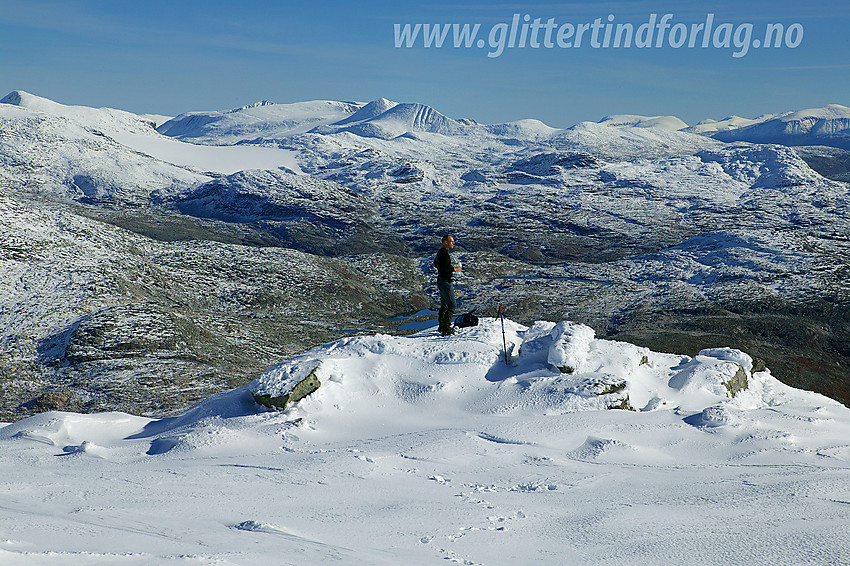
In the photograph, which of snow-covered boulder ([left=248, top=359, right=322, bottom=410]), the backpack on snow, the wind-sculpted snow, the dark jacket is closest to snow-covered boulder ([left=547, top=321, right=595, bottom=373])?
the wind-sculpted snow

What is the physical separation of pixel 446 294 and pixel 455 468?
28.5 feet

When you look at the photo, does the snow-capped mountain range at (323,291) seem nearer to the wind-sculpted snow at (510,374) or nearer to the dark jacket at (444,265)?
the wind-sculpted snow at (510,374)

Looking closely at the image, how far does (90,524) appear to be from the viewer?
8.04m

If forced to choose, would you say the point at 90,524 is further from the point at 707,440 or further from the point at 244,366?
the point at 244,366

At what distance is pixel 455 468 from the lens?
1205cm

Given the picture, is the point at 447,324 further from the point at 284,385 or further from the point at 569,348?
the point at 284,385

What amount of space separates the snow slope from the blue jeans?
1.13m

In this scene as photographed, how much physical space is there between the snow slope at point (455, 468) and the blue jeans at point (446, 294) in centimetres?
113

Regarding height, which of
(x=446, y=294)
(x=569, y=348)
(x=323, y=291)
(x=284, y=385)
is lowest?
(x=323, y=291)

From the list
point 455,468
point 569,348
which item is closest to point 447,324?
point 569,348

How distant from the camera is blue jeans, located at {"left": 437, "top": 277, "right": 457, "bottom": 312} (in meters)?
19.8

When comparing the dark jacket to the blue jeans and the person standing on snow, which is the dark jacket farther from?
the blue jeans

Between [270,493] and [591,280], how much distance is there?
11153 centimetres

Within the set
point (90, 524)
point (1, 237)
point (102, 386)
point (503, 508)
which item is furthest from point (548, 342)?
point (1, 237)
